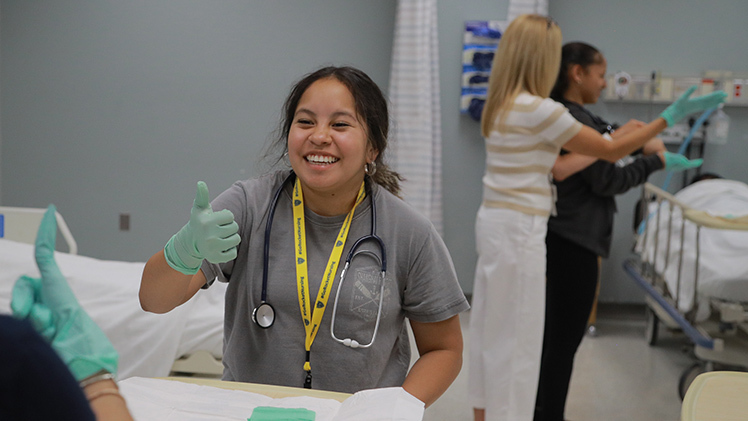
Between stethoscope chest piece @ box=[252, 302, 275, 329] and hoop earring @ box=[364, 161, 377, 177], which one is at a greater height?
hoop earring @ box=[364, 161, 377, 177]

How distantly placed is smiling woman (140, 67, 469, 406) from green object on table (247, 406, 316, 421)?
0.28m

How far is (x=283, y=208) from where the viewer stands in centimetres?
151

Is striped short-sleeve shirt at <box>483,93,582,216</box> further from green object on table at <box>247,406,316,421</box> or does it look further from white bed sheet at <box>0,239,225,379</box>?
green object on table at <box>247,406,316,421</box>

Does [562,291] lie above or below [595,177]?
below

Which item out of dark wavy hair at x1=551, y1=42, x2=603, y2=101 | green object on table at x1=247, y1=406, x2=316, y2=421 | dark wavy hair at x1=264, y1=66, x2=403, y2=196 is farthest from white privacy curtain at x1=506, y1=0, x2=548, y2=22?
green object on table at x1=247, y1=406, x2=316, y2=421

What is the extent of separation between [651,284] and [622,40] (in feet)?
5.65

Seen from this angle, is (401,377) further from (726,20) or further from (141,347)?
(726,20)

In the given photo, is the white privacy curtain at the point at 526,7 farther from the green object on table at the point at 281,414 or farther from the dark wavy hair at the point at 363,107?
the green object on table at the point at 281,414

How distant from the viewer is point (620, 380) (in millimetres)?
3361

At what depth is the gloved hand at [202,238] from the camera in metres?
1.18

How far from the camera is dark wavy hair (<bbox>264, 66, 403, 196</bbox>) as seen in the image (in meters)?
1.50

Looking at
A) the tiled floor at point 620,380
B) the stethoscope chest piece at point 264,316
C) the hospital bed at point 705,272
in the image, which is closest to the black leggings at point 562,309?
the tiled floor at point 620,380

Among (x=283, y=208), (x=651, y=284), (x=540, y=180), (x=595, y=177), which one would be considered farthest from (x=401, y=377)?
(x=651, y=284)

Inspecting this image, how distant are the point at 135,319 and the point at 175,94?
255cm
